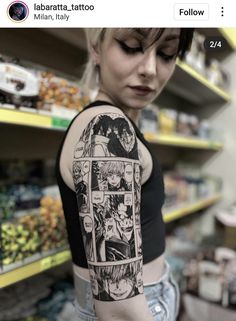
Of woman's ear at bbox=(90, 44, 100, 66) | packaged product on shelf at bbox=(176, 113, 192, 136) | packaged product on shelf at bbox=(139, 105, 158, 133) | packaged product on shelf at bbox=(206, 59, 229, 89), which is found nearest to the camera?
woman's ear at bbox=(90, 44, 100, 66)

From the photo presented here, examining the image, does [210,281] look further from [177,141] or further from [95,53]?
[95,53]

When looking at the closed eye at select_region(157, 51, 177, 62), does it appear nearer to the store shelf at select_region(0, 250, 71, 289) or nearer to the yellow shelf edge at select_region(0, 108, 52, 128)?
the yellow shelf edge at select_region(0, 108, 52, 128)

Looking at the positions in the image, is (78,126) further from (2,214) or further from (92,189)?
(2,214)

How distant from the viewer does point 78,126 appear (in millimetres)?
682

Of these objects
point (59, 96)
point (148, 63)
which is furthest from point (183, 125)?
point (148, 63)

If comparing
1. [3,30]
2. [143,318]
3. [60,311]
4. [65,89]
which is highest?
[3,30]

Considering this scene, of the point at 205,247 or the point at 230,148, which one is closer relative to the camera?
the point at 205,247

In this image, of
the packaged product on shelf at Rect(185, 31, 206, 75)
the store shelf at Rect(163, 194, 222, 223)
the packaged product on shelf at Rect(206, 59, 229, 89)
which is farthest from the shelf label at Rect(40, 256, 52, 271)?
the packaged product on shelf at Rect(206, 59, 229, 89)

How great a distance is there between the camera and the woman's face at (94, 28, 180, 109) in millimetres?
732

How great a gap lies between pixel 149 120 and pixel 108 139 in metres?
1.10

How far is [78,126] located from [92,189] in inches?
5.9

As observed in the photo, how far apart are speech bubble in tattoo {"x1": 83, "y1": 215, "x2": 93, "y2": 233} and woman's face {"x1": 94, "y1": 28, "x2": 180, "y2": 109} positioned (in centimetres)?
32

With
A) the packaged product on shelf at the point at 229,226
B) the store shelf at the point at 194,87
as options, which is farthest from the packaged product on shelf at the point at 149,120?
the packaged product on shelf at the point at 229,226

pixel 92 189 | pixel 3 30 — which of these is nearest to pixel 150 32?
pixel 92 189
